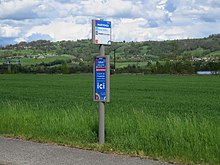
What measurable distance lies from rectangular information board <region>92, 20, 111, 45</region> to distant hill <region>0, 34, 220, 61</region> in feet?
447

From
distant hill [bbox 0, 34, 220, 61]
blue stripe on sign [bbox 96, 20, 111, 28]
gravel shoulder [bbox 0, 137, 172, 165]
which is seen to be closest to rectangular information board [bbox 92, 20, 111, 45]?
blue stripe on sign [bbox 96, 20, 111, 28]

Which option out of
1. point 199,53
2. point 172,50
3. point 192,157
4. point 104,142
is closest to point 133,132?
point 104,142

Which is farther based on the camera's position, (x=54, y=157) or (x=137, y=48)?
(x=137, y=48)

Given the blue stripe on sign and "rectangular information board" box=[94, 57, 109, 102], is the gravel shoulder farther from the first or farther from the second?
the blue stripe on sign

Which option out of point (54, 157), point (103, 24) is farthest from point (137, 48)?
point (54, 157)

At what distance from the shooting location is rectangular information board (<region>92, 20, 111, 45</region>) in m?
8.23

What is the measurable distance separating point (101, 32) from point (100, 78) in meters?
0.92

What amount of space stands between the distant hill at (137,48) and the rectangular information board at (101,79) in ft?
447

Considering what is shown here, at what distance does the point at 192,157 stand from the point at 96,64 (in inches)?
107

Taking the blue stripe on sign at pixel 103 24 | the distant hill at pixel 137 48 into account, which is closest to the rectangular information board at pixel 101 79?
the blue stripe on sign at pixel 103 24

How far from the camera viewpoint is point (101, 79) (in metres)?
8.44

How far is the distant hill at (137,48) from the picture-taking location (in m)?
151

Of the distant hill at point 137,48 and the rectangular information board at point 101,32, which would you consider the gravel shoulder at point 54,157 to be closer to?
the rectangular information board at point 101,32

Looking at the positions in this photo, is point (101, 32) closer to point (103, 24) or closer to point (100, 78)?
point (103, 24)
